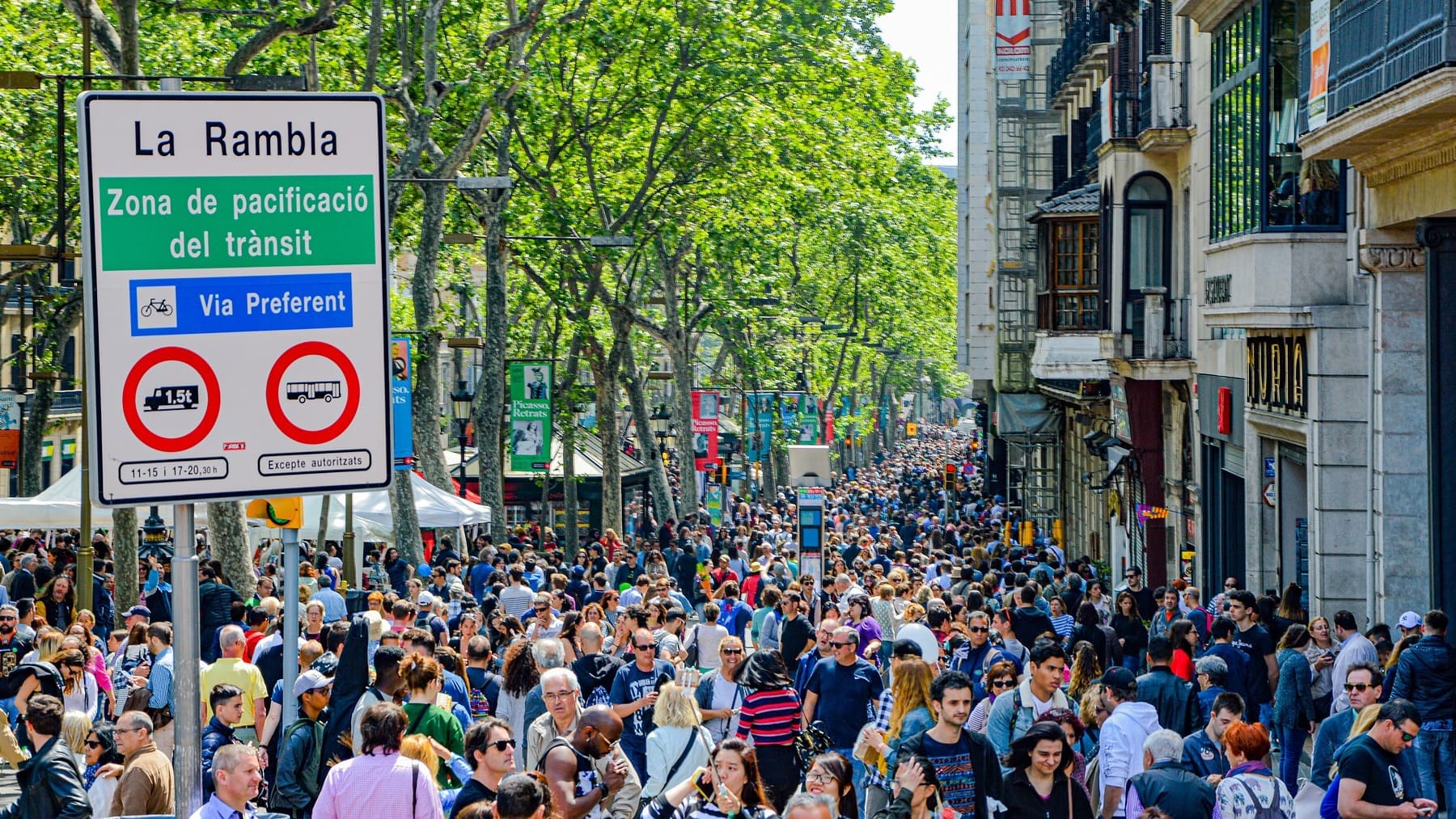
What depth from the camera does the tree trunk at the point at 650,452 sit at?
139ft

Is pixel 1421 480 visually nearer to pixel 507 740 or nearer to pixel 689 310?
pixel 507 740

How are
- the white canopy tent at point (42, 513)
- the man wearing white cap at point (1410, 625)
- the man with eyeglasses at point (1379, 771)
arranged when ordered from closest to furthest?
the man with eyeglasses at point (1379, 771)
the man wearing white cap at point (1410, 625)
the white canopy tent at point (42, 513)

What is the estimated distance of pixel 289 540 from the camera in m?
8.50

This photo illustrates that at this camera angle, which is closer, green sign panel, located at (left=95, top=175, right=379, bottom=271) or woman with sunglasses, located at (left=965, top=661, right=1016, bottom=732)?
green sign panel, located at (left=95, top=175, right=379, bottom=271)

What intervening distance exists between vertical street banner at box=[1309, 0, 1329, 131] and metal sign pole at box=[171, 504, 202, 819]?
13290mm

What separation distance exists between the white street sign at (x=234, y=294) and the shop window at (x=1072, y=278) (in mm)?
28489

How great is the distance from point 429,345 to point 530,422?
17.0 ft

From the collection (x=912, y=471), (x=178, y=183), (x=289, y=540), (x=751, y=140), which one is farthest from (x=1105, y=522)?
(x=912, y=471)

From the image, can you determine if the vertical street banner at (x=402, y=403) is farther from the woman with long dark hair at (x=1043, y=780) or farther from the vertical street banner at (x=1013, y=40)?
the vertical street banner at (x=1013, y=40)

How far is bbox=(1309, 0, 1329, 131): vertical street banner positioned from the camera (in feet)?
53.6

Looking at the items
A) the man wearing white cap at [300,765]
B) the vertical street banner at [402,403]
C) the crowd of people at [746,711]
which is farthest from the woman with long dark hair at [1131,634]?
the vertical street banner at [402,403]

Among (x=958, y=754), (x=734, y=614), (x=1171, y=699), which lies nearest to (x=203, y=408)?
(x=958, y=754)

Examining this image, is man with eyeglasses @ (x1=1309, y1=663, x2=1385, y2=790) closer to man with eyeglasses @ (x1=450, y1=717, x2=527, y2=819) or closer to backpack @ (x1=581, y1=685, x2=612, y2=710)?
backpack @ (x1=581, y1=685, x2=612, y2=710)

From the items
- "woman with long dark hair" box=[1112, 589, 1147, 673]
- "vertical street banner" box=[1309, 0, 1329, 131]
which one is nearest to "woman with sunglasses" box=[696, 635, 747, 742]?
"woman with long dark hair" box=[1112, 589, 1147, 673]
